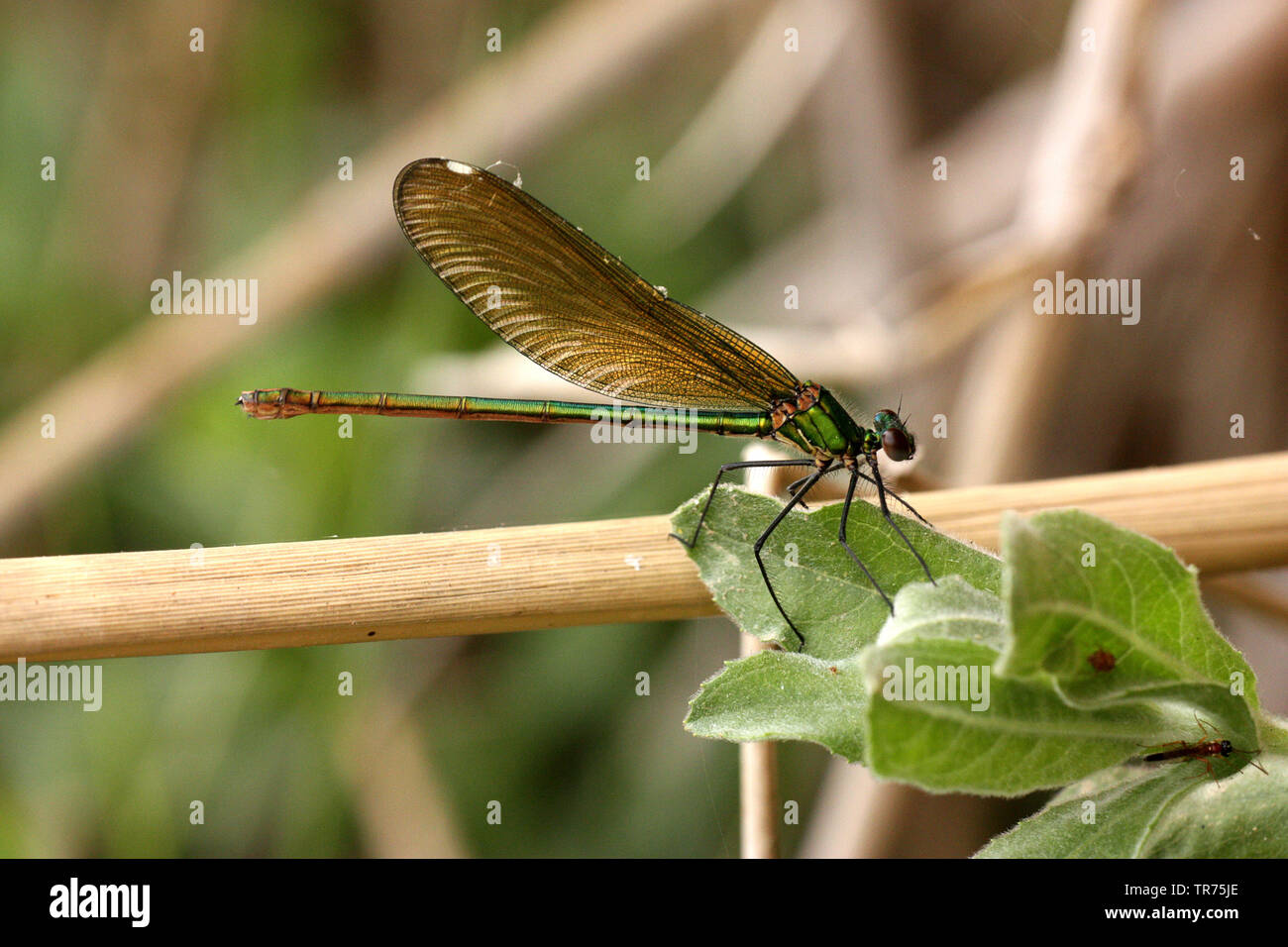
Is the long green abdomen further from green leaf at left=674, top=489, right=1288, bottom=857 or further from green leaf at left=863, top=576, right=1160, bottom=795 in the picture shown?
green leaf at left=863, top=576, right=1160, bottom=795

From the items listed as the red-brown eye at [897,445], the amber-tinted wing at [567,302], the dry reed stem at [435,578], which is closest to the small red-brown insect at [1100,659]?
the dry reed stem at [435,578]

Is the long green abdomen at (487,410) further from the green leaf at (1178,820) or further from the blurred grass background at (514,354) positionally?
the green leaf at (1178,820)

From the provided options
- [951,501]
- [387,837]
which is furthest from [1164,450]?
[387,837]

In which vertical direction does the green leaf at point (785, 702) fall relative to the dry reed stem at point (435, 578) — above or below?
below

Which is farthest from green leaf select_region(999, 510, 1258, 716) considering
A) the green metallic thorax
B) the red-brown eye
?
the green metallic thorax

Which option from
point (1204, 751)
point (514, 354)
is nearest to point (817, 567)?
point (1204, 751)

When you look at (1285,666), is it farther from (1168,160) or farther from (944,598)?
(944,598)
